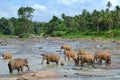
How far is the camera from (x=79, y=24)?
14900 cm

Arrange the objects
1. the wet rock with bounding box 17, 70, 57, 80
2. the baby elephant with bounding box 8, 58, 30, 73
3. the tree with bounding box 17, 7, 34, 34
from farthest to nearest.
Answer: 1. the tree with bounding box 17, 7, 34, 34
2. the baby elephant with bounding box 8, 58, 30, 73
3. the wet rock with bounding box 17, 70, 57, 80

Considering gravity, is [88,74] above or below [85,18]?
below

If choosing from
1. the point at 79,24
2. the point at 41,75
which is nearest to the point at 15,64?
the point at 41,75

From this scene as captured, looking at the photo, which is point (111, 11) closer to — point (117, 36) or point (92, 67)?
point (117, 36)

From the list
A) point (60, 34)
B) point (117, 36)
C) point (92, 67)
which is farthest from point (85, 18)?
point (92, 67)

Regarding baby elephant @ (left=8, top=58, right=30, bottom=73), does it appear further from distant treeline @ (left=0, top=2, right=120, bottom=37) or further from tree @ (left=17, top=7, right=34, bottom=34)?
tree @ (left=17, top=7, right=34, bottom=34)

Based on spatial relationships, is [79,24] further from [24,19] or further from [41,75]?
[41,75]

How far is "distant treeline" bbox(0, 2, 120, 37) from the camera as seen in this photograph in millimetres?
116506

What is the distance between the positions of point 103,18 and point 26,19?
51.2 metres

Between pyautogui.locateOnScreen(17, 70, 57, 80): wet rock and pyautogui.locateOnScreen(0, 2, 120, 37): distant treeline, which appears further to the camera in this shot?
pyautogui.locateOnScreen(0, 2, 120, 37): distant treeline

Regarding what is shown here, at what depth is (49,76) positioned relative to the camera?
21.4 m

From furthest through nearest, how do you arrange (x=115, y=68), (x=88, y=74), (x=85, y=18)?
(x=85, y=18) → (x=115, y=68) → (x=88, y=74)

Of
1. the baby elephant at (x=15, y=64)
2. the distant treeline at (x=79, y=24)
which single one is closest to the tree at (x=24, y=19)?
the distant treeline at (x=79, y=24)

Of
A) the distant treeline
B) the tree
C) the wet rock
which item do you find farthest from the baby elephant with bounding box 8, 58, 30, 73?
the tree
